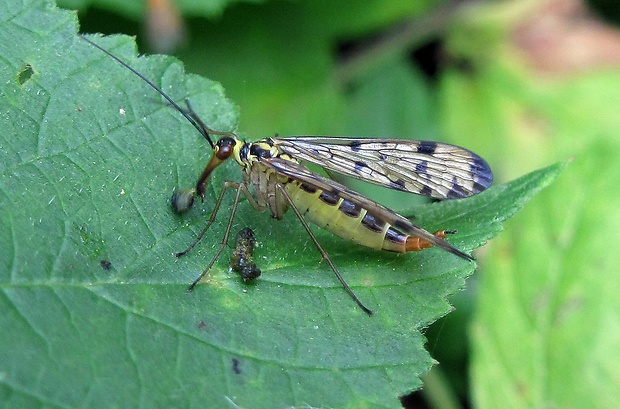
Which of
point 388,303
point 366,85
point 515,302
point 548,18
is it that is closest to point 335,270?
point 388,303

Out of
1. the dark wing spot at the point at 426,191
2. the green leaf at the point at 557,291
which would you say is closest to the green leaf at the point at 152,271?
the dark wing spot at the point at 426,191

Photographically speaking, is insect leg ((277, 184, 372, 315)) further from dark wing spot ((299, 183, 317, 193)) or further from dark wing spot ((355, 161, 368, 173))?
dark wing spot ((355, 161, 368, 173))

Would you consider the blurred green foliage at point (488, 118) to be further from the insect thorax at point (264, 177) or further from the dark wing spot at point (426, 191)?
the insect thorax at point (264, 177)

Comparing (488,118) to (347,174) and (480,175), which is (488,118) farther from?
(347,174)

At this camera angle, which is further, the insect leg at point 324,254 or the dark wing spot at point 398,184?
the dark wing spot at point 398,184

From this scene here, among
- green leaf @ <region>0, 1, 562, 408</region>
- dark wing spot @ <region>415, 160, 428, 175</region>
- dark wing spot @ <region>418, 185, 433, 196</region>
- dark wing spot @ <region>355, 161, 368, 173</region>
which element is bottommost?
green leaf @ <region>0, 1, 562, 408</region>

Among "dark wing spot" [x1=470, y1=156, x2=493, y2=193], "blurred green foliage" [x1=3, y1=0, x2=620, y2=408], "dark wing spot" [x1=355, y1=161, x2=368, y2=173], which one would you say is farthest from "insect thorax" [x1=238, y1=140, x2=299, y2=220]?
"blurred green foliage" [x1=3, y1=0, x2=620, y2=408]
